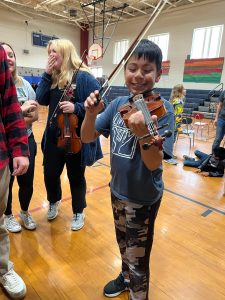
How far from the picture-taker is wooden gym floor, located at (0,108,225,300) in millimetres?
1413

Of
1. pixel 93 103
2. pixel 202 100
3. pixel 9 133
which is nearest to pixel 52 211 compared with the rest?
pixel 9 133

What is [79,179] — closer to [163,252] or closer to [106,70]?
[163,252]

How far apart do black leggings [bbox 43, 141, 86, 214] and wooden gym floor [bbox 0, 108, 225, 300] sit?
28cm

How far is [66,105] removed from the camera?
1.59 m

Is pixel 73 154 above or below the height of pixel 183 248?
above

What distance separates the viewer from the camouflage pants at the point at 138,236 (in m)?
1.03

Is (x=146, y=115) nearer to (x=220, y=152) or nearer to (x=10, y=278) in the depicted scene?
(x=10, y=278)

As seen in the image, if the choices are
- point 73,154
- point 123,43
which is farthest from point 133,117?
point 123,43

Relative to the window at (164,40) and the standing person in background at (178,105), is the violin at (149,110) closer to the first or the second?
the standing person in background at (178,105)

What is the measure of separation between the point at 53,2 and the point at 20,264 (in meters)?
11.4

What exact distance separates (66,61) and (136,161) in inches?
40.7

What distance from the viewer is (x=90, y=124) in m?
1.09

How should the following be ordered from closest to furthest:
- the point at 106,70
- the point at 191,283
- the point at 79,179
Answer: the point at 191,283 → the point at 79,179 → the point at 106,70

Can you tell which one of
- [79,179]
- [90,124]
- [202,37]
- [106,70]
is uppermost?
[202,37]
